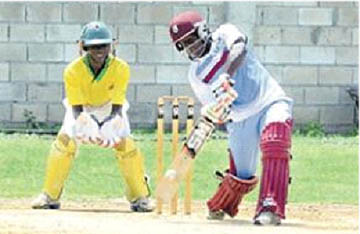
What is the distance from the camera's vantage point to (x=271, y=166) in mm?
11078

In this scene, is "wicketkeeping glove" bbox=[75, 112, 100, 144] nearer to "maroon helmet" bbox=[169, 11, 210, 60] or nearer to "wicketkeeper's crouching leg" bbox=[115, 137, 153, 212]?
"wicketkeeper's crouching leg" bbox=[115, 137, 153, 212]

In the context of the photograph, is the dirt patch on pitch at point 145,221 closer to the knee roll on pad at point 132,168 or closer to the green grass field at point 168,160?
the knee roll on pad at point 132,168

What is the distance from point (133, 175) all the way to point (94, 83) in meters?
0.87

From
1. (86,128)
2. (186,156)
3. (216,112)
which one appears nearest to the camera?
(216,112)

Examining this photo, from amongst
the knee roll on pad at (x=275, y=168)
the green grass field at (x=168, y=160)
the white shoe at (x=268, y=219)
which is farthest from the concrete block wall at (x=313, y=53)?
the white shoe at (x=268, y=219)

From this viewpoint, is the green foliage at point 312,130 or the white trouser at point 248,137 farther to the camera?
the green foliage at point 312,130

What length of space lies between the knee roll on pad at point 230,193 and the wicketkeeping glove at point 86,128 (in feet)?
4.67

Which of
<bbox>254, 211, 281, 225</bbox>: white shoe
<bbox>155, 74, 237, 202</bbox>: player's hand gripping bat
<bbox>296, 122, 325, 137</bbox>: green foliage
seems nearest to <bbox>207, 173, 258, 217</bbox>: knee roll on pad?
<bbox>155, 74, 237, 202</bbox>: player's hand gripping bat

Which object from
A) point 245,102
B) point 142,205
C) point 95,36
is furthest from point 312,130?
point 245,102

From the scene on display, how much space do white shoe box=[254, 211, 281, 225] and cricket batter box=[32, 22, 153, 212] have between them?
227cm

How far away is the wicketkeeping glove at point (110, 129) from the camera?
12.9 metres

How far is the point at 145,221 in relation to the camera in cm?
1143

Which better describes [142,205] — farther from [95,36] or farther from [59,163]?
[95,36]

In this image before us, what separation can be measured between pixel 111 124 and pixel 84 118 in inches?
9.0
